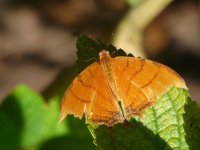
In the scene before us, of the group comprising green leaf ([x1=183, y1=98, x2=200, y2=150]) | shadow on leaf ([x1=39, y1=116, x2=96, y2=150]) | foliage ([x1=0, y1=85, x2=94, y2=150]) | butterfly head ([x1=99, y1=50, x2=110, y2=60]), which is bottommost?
green leaf ([x1=183, y1=98, x2=200, y2=150])

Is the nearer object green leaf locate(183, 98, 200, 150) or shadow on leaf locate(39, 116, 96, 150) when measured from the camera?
green leaf locate(183, 98, 200, 150)

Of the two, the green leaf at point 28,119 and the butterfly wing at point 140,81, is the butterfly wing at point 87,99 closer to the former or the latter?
the butterfly wing at point 140,81

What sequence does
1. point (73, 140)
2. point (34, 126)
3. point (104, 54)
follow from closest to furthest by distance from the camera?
point (104, 54) < point (73, 140) < point (34, 126)

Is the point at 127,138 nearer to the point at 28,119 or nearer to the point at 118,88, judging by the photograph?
the point at 118,88

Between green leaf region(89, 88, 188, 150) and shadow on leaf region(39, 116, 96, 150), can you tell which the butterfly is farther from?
shadow on leaf region(39, 116, 96, 150)

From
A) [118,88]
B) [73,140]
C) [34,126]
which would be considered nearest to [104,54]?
[118,88]

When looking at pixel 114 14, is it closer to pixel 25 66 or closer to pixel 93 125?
pixel 25 66

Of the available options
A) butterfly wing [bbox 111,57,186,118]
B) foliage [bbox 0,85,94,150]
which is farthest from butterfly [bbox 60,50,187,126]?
foliage [bbox 0,85,94,150]
